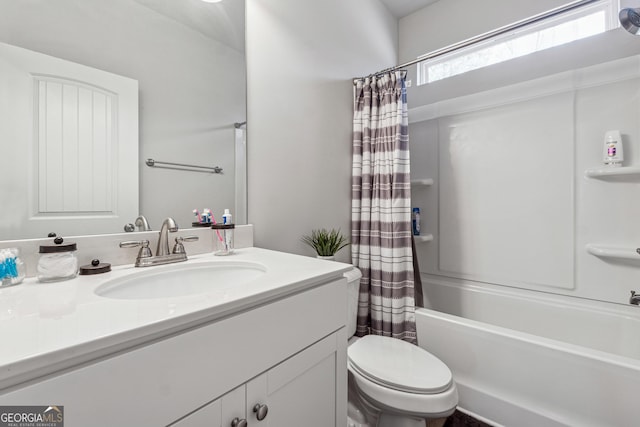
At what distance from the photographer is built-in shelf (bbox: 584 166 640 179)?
148cm

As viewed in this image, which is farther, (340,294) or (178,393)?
(340,294)

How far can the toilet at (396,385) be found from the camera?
967 mm

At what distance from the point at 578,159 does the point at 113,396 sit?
2347 millimetres

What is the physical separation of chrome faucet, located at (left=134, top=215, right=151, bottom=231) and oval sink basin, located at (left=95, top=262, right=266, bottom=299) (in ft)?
0.59

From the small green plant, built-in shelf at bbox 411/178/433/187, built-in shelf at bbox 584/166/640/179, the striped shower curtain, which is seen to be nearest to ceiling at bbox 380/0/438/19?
the striped shower curtain

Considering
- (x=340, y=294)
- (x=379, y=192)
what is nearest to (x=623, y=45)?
(x=379, y=192)

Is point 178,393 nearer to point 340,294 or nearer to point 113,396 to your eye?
point 113,396

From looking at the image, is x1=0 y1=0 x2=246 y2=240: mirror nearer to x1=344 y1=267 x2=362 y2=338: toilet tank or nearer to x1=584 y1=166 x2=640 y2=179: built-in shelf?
x1=344 y1=267 x2=362 y2=338: toilet tank

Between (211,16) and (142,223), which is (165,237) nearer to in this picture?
(142,223)

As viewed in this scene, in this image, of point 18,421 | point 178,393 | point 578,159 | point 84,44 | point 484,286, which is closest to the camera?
point 18,421

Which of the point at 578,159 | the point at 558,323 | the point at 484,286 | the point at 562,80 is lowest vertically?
the point at 558,323

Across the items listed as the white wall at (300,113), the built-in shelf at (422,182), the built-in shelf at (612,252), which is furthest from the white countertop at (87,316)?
the built-in shelf at (612,252)

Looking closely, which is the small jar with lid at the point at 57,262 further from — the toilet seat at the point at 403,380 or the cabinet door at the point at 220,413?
the toilet seat at the point at 403,380

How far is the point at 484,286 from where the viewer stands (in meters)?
1.99
